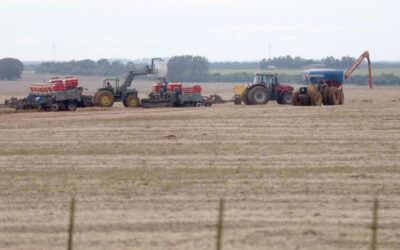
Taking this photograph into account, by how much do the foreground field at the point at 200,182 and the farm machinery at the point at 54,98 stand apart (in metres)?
8.11

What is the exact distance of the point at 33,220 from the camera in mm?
11922

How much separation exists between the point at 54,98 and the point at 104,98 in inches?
123

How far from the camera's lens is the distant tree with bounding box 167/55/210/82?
114 m

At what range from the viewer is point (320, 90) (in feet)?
117

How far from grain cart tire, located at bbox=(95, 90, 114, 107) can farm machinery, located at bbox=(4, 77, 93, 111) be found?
979 millimetres

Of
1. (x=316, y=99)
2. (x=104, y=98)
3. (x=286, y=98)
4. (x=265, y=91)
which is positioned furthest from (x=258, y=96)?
(x=104, y=98)

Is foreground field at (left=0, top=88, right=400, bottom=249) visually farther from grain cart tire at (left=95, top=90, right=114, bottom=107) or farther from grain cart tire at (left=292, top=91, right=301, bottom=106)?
grain cart tire at (left=95, top=90, right=114, bottom=107)

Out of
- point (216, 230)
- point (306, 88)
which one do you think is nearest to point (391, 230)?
point (216, 230)

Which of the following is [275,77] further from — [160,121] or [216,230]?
[216,230]

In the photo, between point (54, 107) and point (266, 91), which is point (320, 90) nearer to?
point (266, 91)

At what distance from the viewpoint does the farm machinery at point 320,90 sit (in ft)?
112

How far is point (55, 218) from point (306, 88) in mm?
23905

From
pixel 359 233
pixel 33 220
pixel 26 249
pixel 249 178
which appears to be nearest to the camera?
pixel 26 249

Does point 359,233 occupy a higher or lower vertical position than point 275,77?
lower
